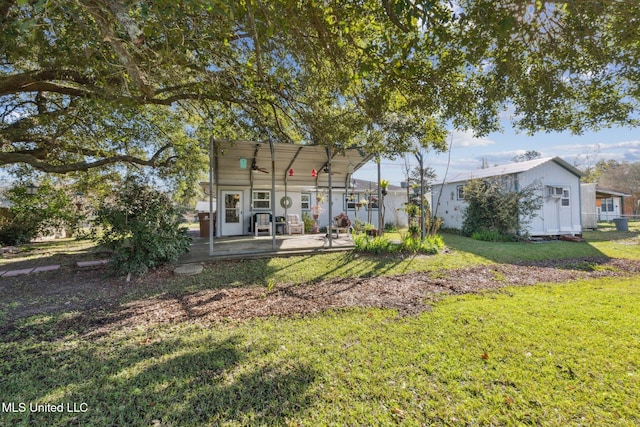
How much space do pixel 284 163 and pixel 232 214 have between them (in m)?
4.41

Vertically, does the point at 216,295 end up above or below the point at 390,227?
below

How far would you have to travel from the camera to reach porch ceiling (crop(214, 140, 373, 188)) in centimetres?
885

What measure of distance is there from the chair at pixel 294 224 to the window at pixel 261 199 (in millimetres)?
1350

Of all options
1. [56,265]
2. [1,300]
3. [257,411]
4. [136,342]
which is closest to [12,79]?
[1,300]

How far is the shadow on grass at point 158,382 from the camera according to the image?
2.18 m

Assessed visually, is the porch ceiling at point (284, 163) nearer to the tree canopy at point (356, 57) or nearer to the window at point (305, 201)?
the tree canopy at point (356, 57)

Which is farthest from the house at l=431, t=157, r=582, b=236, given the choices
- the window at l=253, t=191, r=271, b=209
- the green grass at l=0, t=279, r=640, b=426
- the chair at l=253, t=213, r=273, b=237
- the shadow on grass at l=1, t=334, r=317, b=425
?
the shadow on grass at l=1, t=334, r=317, b=425

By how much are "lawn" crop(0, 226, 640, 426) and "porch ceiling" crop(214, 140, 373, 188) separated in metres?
5.17

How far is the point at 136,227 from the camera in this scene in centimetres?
599

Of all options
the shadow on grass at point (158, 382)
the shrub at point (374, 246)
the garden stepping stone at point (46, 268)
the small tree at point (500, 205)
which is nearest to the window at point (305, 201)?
the shrub at point (374, 246)

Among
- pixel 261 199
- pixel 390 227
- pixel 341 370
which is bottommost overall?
pixel 341 370

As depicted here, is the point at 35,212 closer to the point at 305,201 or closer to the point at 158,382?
the point at 305,201

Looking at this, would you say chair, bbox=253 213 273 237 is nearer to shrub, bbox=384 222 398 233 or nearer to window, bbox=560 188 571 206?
shrub, bbox=384 222 398 233

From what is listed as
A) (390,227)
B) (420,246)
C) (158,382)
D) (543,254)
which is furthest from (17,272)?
(390,227)
